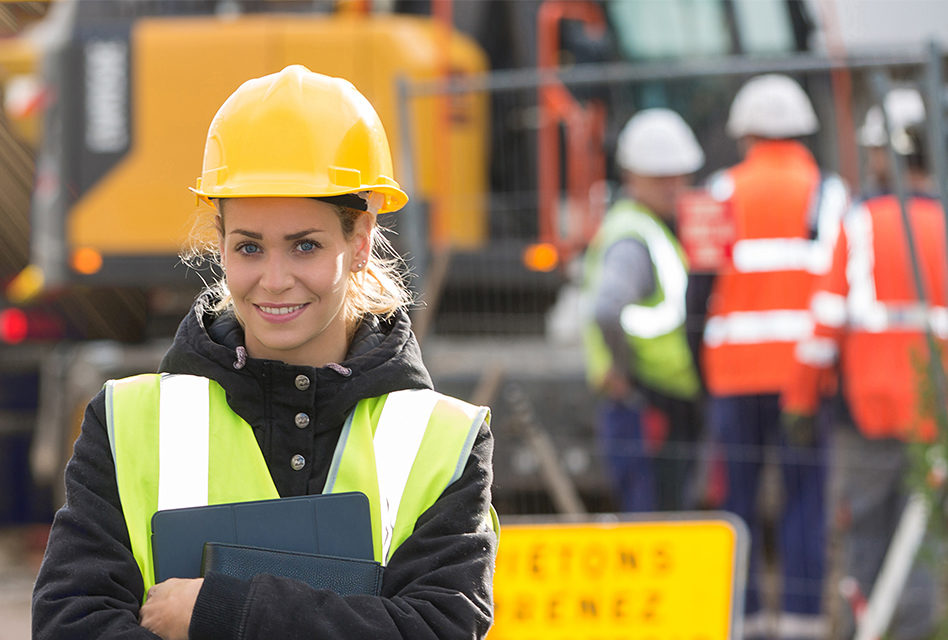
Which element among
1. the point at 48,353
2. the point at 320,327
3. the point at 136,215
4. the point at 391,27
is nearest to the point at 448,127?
the point at 391,27

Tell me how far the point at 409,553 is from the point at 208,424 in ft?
1.17

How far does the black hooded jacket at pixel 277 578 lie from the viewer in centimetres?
190

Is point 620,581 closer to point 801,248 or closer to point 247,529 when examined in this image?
point 801,248

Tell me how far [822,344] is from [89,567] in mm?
4597

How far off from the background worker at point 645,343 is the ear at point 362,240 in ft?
13.7

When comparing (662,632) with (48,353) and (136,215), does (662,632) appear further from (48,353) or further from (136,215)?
(48,353)

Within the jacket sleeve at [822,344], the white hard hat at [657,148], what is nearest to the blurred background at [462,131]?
the white hard hat at [657,148]

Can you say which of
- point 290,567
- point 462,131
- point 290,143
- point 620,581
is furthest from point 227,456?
point 462,131

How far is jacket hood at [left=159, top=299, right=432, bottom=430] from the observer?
6.81 feet

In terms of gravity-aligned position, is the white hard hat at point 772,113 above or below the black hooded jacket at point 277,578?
above

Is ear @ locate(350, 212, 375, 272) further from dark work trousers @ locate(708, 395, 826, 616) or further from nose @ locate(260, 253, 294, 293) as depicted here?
dark work trousers @ locate(708, 395, 826, 616)

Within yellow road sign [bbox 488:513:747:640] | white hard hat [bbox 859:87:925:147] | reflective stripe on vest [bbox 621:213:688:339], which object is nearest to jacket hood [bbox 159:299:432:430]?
yellow road sign [bbox 488:513:747:640]

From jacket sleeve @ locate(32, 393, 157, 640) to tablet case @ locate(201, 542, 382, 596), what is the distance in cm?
12

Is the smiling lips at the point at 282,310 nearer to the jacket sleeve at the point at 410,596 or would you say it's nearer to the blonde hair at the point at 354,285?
the blonde hair at the point at 354,285
